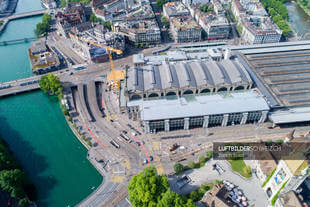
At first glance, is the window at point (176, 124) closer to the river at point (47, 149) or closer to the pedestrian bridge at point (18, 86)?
the river at point (47, 149)

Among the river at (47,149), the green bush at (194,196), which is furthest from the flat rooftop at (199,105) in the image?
the river at (47,149)

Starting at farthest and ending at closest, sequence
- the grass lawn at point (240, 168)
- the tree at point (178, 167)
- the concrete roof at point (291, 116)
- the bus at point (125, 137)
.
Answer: the bus at point (125, 137) < the concrete roof at point (291, 116) < the grass lawn at point (240, 168) < the tree at point (178, 167)

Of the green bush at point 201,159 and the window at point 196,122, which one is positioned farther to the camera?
the window at point 196,122

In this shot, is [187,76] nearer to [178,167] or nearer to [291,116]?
[178,167]

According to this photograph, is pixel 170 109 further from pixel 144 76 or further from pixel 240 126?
pixel 240 126

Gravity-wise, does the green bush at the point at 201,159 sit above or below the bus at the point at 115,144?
below

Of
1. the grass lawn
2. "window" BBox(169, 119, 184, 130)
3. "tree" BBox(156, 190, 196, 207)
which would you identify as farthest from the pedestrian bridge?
the grass lawn

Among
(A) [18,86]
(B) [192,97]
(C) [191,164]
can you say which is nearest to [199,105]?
(B) [192,97]
